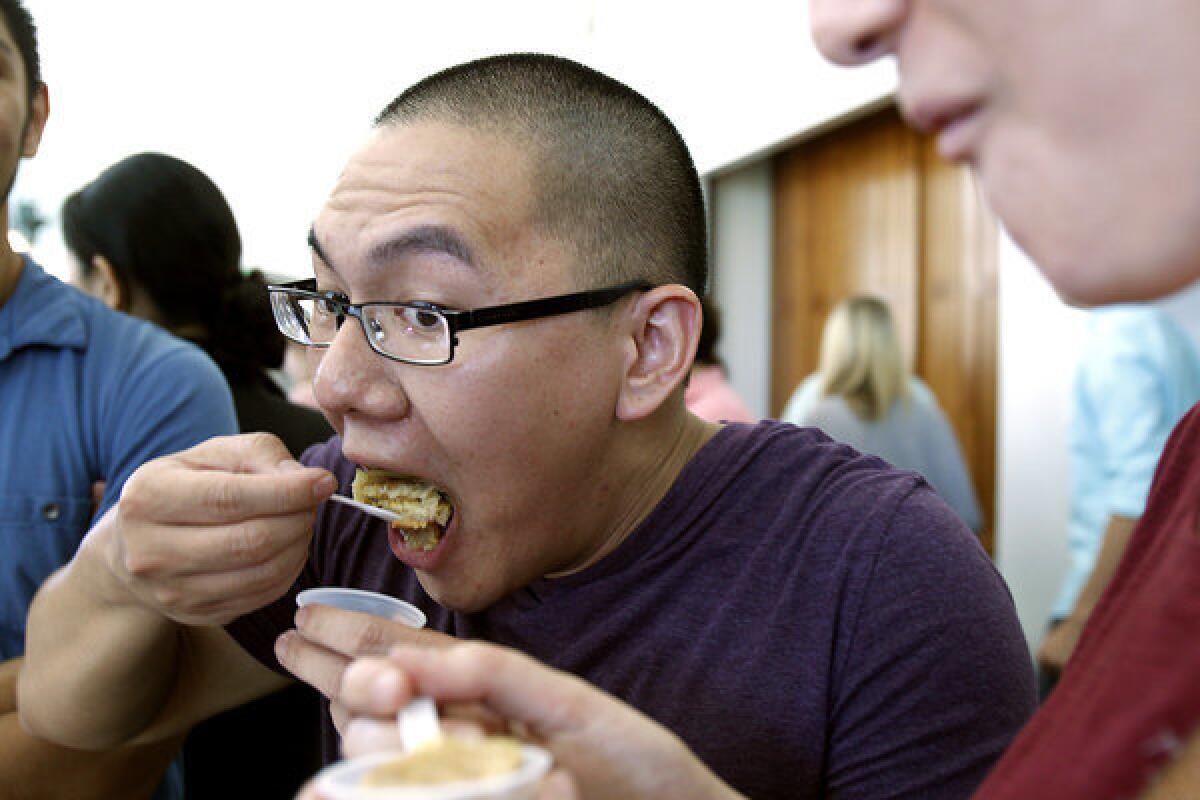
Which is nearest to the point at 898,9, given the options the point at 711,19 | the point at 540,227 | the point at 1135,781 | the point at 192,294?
the point at 1135,781

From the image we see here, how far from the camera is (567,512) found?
1.15 meters

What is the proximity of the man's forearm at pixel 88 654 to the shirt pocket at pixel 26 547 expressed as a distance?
237 mm

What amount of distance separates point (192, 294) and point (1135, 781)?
2005 millimetres

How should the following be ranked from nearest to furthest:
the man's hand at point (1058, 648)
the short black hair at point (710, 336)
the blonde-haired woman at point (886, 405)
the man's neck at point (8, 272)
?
the man's neck at point (8, 272) → the man's hand at point (1058, 648) → the short black hair at point (710, 336) → the blonde-haired woman at point (886, 405)

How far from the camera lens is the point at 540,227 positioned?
112 cm

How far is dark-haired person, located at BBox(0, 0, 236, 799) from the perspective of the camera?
4.78 feet

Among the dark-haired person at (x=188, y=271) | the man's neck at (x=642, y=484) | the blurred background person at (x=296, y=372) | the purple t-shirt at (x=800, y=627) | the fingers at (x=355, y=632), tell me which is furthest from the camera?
the blurred background person at (x=296, y=372)

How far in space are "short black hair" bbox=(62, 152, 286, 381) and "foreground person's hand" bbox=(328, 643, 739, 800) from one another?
1527 millimetres

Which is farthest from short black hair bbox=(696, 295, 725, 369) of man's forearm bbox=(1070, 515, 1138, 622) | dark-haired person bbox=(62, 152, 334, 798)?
dark-haired person bbox=(62, 152, 334, 798)

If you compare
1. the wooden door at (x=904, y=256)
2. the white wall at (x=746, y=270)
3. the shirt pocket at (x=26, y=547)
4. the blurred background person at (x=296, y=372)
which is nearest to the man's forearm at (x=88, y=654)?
the shirt pocket at (x=26, y=547)

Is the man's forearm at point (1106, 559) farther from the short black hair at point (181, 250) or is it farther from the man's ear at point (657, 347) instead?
the short black hair at point (181, 250)

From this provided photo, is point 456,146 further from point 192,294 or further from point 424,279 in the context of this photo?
point 192,294

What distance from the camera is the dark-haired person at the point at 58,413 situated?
146 cm

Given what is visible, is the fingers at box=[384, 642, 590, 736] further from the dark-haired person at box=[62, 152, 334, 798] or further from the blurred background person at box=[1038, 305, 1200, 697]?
the blurred background person at box=[1038, 305, 1200, 697]
